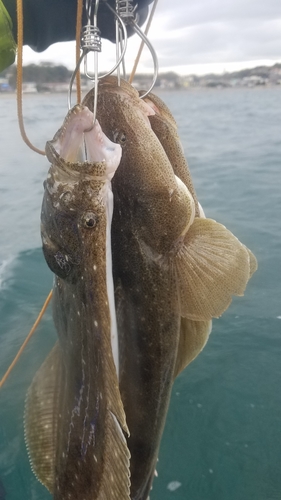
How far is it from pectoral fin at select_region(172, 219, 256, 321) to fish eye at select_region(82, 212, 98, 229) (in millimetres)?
445

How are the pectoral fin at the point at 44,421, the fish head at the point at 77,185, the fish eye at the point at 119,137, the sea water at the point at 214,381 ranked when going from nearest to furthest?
1. the fish head at the point at 77,185
2. the fish eye at the point at 119,137
3. the pectoral fin at the point at 44,421
4. the sea water at the point at 214,381

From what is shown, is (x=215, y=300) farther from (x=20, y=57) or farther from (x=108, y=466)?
(x=20, y=57)

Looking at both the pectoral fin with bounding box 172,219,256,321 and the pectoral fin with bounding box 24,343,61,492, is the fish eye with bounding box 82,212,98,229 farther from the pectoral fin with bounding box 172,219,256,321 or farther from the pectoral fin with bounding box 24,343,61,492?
the pectoral fin with bounding box 24,343,61,492

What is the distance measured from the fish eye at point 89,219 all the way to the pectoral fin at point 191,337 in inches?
28.2

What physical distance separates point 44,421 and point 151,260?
91 cm

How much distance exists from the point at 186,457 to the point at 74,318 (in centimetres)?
216

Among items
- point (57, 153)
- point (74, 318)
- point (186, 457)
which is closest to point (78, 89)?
point (57, 153)

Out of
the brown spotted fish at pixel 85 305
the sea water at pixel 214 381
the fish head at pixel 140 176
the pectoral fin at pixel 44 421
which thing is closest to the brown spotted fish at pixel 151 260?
the fish head at pixel 140 176

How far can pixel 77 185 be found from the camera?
152 centimetres

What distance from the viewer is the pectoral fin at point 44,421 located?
197 cm

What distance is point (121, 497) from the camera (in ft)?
5.38

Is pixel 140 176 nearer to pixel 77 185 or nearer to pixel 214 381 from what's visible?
pixel 77 185

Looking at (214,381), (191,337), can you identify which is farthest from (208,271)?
(214,381)

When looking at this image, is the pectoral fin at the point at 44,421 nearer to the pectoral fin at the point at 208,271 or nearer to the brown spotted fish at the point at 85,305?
the brown spotted fish at the point at 85,305
